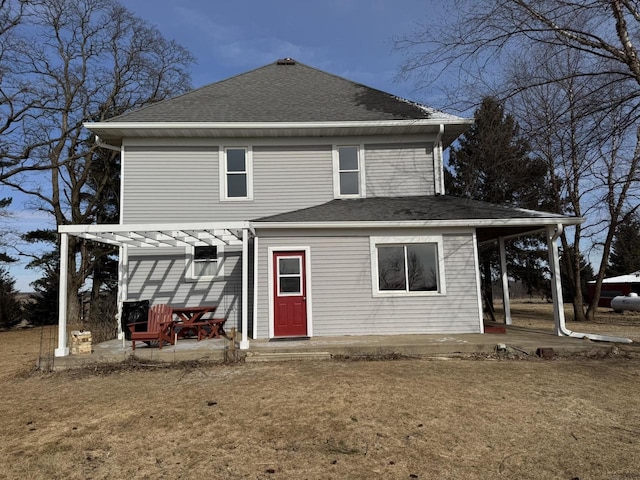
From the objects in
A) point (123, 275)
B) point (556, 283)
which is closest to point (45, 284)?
point (123, 275)

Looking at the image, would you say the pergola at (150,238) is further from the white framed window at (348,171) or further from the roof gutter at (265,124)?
the white framed window at (348,171)

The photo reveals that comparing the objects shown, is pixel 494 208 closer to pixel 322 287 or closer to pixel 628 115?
pixel 628 115

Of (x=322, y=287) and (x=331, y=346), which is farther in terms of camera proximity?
(x=322, y=287)

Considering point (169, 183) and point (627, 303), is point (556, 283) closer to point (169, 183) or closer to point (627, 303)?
point (169, 183)

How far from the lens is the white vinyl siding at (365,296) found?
33.5 feet

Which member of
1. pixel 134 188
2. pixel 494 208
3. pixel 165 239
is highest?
pixel 134 188

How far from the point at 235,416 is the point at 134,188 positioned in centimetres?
838

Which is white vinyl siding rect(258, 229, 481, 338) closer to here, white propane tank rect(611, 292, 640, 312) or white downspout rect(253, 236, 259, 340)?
white downspout rect(253, 236, 259, 340)

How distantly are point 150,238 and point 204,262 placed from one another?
2.06 meters

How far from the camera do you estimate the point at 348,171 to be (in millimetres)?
12141

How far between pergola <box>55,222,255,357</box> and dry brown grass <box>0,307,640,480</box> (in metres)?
1.15

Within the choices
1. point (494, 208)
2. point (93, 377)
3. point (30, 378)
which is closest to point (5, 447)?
point (93, 377)

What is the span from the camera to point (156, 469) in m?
3.79

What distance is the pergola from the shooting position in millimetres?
8289
